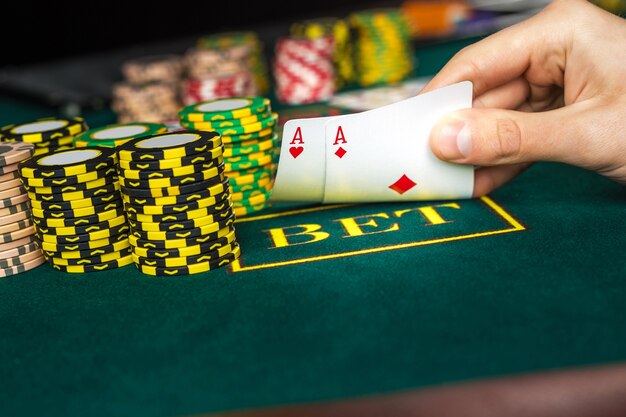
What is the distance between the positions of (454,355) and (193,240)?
29.8 inches

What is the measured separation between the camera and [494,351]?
1330 mm

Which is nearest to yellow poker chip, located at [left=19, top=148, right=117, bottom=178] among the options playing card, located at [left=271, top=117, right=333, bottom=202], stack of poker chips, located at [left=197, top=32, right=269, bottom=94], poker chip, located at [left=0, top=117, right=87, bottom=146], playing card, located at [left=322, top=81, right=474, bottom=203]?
poker chip, located at [left=0, top=117, right=87, bottom=146]

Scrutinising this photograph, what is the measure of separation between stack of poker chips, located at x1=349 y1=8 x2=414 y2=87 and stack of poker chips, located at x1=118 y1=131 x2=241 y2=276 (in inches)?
111

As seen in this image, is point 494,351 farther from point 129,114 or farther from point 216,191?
point 129,114

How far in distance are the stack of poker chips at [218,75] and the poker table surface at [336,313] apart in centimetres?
165

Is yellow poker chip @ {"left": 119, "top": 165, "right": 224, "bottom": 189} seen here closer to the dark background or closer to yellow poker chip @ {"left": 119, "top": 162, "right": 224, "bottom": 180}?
yellow poker chip @ {"left": 119, "top": 162, "right": 224, "bottom": 180}

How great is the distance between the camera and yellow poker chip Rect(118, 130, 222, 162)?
1.76 meters

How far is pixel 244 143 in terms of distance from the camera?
2.25 m

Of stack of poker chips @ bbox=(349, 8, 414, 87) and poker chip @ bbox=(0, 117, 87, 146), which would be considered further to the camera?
stack of poker chips @ bbox=(349, 8, 414, 87)

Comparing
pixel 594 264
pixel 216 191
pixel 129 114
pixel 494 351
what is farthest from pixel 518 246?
pixel 129 114

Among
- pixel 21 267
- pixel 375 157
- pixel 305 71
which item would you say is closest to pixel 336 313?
pixel 375 157

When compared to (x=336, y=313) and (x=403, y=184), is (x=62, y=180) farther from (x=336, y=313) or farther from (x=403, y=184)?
(x=403, y=184)

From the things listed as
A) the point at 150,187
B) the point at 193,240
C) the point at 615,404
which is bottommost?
the point at 615,404

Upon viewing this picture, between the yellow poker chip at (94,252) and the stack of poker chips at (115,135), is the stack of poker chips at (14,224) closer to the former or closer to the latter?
the yellow poker chip at (94,252)
